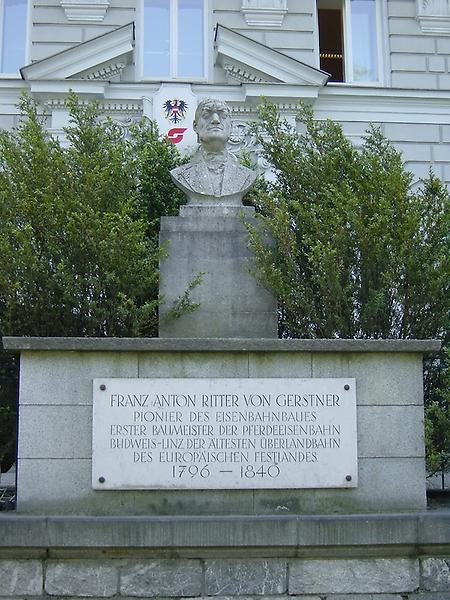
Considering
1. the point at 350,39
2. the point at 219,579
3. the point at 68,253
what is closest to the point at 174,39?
the point at 350,39

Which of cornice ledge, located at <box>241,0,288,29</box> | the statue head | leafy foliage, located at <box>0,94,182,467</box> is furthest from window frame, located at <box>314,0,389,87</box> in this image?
leafy foliage, located at <box>0,94,182,467</box>

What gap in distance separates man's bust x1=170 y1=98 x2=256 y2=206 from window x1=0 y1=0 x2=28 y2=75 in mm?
10947

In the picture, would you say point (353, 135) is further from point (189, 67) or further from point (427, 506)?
point (427, 506)

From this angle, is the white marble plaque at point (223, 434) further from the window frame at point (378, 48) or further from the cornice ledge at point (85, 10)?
the cornice ledge at point (85, 10)

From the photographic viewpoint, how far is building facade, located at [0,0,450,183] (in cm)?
1809

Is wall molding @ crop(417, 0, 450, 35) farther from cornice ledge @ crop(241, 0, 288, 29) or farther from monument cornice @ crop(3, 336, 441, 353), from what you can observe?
monument cornice @ crop(3, 336, 441, 353)

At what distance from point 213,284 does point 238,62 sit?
10.6m

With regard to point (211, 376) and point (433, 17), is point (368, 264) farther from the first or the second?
point (433, 17)

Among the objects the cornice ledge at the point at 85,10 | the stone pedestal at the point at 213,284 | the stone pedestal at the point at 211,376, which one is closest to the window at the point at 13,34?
the cornice ledge at the point at 85,10

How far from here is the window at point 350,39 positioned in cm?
1958

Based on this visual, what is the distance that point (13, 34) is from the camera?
19.3 metres

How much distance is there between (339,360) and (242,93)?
11.6 metres

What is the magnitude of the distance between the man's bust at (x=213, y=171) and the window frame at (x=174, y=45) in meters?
9.59

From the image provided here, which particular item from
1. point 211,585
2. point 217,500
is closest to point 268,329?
→ point 217,500
